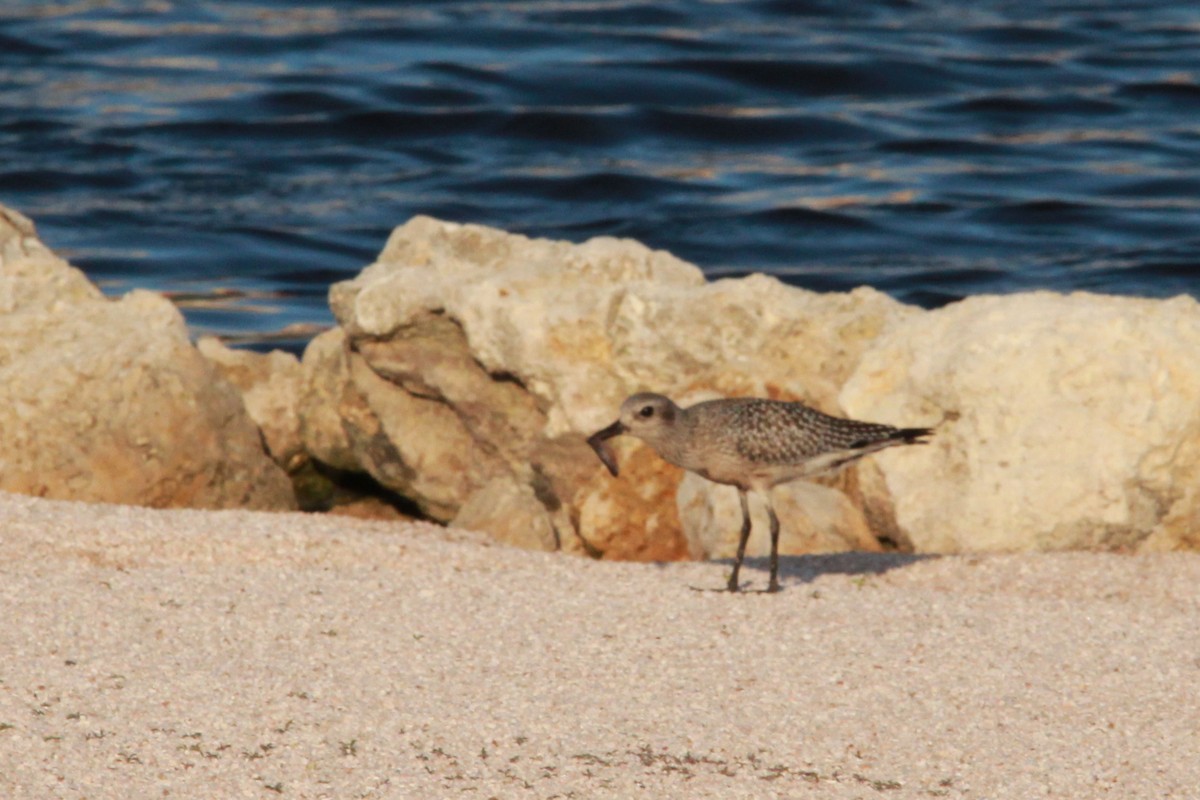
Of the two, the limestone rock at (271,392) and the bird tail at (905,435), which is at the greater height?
the bird tail at (905,435)

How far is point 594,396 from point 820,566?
1.79 metres

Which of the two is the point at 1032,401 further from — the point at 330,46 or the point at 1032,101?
the point at 330,46

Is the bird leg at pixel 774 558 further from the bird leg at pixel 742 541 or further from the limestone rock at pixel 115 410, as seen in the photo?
the limestone rock at pixel 115 410

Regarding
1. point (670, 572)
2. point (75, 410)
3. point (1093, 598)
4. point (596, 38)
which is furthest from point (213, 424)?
point (596, 38)

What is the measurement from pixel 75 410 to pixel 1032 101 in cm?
1511

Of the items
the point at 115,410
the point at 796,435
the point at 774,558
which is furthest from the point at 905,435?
the point at 115,410

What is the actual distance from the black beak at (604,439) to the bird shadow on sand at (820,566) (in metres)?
0.73

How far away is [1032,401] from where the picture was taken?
29.8 ft

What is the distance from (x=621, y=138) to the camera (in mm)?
21234

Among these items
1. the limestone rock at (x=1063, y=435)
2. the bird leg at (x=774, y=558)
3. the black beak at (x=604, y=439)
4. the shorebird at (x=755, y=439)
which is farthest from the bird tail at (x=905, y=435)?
the black beak at (x=604, y=439)

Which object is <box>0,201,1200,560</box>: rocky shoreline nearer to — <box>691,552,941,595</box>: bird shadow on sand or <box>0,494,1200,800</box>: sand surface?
<box>691,552,941,595</box>: bird shadow on sand

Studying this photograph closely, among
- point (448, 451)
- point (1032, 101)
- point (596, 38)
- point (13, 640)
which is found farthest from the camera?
point (596, 38)

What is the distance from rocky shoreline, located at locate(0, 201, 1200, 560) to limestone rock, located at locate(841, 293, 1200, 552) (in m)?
0.01

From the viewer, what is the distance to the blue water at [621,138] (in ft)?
59.5
